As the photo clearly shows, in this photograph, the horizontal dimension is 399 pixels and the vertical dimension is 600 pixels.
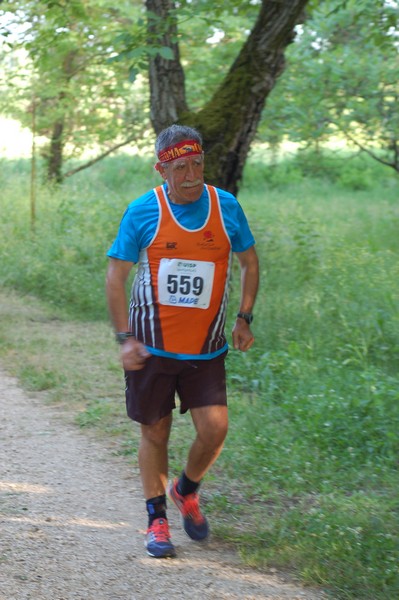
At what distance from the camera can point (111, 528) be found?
4867 millimetres

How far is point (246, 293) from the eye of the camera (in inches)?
183

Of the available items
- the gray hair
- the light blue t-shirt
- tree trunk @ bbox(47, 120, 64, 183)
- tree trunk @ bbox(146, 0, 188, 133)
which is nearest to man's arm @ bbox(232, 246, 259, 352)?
A: the light blue t-shirt

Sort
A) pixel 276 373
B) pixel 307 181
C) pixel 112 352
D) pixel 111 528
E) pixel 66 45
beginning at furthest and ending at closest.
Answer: pixel 307 181 < pixel 66 45 < pixel 112 352 < pixel 276 373 < pixel 111 528

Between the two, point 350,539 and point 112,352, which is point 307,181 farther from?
point 350,539

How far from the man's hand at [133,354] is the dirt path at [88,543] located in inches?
38.3

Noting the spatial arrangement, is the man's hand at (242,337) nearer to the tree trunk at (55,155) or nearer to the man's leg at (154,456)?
the man's leg at (154,456)

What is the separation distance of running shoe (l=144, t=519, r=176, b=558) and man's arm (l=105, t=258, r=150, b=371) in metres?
0.83

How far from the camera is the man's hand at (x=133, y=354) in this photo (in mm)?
4223

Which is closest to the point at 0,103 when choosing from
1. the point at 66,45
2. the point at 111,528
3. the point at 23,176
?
the point at 23,176

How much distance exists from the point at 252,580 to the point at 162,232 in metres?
1.66

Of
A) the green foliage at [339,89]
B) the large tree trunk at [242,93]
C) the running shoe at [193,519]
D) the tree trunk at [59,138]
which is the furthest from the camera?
the tree trunk at [59,138]

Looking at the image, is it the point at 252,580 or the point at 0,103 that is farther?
the point at 0,103

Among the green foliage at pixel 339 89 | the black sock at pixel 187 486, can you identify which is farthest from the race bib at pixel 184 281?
the green foliage at pixel 339 89

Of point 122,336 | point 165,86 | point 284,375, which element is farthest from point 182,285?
point 165,86
